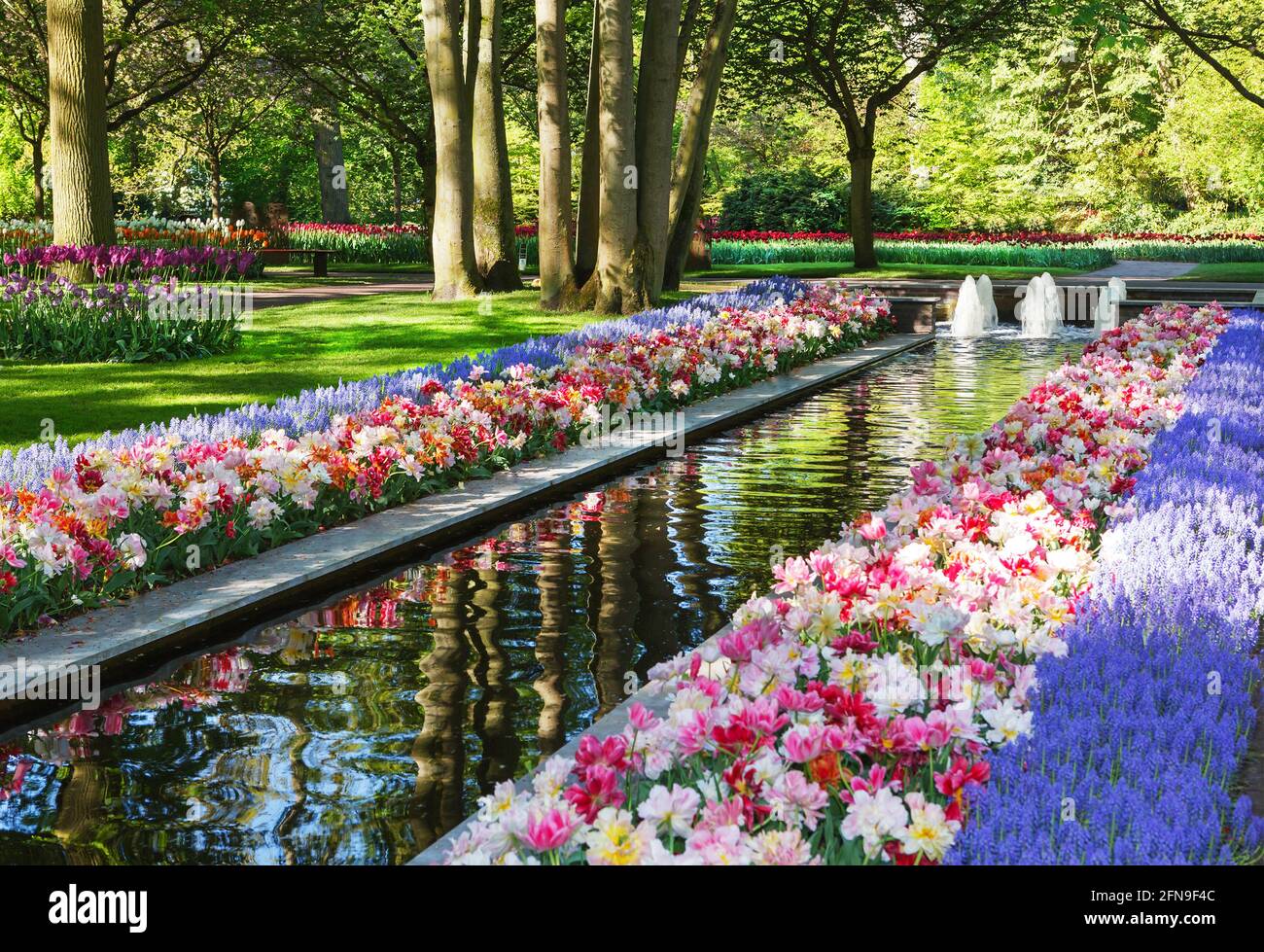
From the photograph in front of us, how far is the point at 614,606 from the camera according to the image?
24.1ft

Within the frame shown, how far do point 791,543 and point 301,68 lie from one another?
1152 inches

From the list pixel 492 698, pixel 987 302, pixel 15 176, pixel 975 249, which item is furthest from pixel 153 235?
pixel 15 176

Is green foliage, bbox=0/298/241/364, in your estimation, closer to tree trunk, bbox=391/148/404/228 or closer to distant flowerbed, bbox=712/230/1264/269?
distant flowerbed, bbox=712/230/1264/269

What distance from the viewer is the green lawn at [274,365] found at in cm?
1199

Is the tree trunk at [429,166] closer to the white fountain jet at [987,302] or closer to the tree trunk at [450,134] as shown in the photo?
the tree trunk at [450,134]

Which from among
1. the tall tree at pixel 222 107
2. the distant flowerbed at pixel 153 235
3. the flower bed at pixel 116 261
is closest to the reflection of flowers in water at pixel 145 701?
the flower bed at pixel 116 261

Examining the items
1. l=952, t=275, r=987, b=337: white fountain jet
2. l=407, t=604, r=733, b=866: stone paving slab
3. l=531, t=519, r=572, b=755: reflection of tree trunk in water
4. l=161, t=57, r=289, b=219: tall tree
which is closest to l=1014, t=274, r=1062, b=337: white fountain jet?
l=952, t=275, r=987, b=337: white fountain jet

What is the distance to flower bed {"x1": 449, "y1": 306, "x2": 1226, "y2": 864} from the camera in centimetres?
329

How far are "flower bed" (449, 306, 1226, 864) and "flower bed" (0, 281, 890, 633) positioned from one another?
312cm

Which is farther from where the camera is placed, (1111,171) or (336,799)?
(1111,171)

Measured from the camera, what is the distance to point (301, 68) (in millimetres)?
34594
